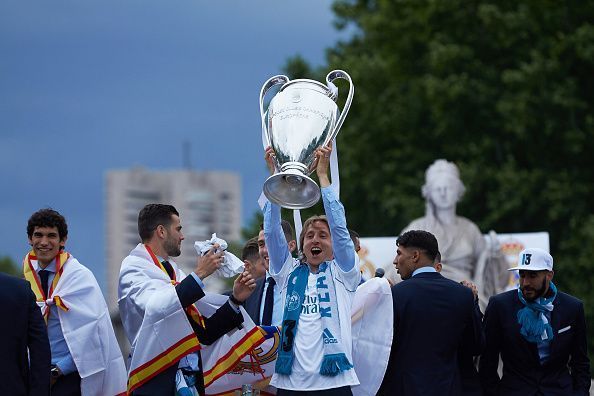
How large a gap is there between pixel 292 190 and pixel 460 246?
33.5 feet

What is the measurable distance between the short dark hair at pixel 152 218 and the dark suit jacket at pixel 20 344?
4.33ft

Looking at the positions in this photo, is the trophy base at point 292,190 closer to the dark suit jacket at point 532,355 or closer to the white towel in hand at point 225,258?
the white towel in hand at point 225,258

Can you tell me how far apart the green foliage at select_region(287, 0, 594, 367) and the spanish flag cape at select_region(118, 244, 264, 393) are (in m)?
18.1

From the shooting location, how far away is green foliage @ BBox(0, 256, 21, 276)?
95569mm

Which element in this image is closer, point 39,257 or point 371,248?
point 39,257

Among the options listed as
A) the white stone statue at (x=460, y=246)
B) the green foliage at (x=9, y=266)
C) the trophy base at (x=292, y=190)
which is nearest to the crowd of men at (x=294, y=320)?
the trophy base at (x=292, y=190)

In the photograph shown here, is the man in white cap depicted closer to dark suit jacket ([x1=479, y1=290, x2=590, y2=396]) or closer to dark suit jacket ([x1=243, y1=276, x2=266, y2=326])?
dark suit jacket ([x1=479, y1=290, x2=590, y2=396])

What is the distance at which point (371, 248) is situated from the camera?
2041cm

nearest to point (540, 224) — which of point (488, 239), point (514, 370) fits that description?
point (488, 239)

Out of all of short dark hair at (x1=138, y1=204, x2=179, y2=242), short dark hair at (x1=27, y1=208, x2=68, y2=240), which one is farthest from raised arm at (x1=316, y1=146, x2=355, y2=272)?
short dark hair at (x1=27, y1=208, x2=68, y2=240)

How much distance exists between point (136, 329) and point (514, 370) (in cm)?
288

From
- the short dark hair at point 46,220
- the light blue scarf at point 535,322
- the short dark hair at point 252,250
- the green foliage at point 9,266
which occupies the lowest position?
the light blue scarf at point 535,322

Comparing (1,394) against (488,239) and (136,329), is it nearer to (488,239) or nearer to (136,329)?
(136,329)

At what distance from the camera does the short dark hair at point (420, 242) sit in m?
10.8
